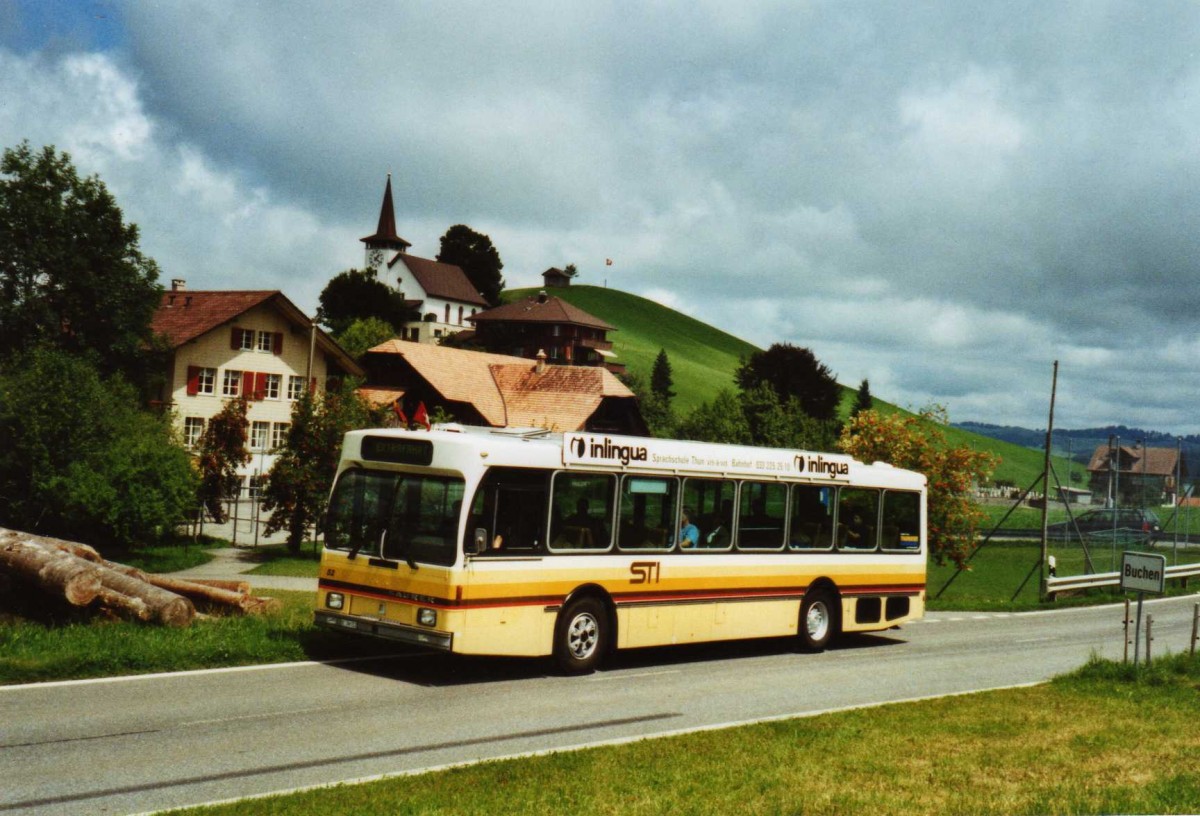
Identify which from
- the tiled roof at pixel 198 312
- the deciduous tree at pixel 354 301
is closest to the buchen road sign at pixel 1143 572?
the tiled roof at pixel 198 312

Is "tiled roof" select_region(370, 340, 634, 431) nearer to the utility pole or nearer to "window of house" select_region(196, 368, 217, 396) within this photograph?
"window of house" select_region(196, 368, 217, 396)

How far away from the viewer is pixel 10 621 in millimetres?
14367

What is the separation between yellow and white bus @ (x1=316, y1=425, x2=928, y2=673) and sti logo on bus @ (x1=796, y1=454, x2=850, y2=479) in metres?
0.03

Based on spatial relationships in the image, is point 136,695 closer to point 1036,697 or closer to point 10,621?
point 10,621

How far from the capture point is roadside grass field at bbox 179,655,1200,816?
25.2ft

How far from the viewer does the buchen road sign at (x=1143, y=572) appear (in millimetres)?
14164

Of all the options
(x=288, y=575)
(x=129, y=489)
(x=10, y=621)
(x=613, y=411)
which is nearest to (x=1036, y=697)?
(x=10, y=621)

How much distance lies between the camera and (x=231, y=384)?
6606cm

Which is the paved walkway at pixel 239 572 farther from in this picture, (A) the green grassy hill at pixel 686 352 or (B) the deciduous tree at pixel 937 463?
(A) the green grassy hill at pixel 686 352

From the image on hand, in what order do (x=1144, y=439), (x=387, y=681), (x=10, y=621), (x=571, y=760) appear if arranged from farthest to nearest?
(x=1144, y=439)
(x=10, y=621)
(x=387, y=681)
(x=571, y=760)

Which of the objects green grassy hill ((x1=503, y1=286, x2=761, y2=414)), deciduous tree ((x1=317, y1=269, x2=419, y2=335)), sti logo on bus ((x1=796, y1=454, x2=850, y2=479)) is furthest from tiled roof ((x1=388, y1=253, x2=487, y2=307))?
sti logo on bus ((x1=796, y1=454, x2=850, y2=479))

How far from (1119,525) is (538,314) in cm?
9816

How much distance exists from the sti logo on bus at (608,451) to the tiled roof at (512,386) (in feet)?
180

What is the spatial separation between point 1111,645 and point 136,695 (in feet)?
54.2
